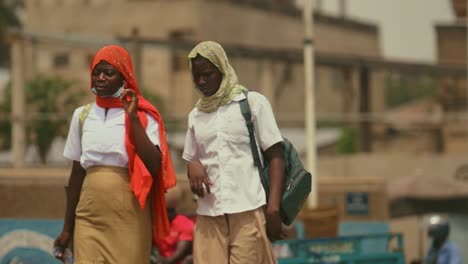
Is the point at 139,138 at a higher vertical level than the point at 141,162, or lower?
higher

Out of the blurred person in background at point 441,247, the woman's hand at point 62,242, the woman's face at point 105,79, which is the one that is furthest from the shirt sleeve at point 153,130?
the blurred person in background at point 441,247

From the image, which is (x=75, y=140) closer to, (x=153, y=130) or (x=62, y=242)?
(x=153, y=130)

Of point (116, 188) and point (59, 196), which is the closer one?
point (116, 188)

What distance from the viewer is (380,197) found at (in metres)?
16.3

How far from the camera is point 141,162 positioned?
5.95 meters

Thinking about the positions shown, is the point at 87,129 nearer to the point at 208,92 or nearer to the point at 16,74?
the point at 208,92

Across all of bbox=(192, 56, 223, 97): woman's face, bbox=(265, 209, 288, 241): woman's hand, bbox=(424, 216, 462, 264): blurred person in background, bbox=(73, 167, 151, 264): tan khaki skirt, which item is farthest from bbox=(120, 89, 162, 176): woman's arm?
bbox=(424, 216, 462, 264): blurred person in background

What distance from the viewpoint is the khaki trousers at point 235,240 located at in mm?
6145

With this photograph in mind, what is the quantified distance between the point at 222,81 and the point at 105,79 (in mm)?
600

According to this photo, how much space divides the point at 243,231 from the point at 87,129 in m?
0.92

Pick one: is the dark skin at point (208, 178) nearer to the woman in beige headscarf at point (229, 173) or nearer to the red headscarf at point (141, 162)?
the woman in beige headscarf at point (229, 173)

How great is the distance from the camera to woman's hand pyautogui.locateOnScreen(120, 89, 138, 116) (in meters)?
5.95

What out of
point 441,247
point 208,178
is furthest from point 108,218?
point 441,247

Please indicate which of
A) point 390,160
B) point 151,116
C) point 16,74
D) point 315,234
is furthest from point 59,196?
point 390,160
